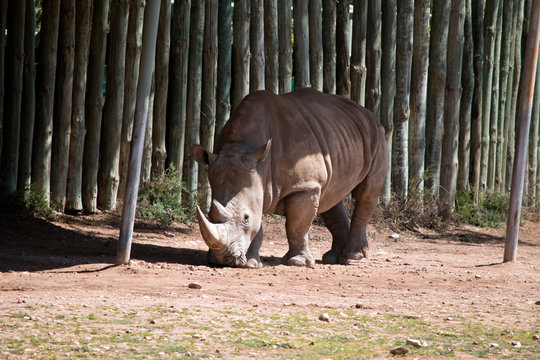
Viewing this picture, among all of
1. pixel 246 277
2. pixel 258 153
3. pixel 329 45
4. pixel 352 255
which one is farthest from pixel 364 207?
pixel 329 45

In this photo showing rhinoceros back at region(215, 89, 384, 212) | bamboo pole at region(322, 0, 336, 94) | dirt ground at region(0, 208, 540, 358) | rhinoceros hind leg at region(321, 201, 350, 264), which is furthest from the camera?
bamboo pole at region(322, 0, 336, 94)

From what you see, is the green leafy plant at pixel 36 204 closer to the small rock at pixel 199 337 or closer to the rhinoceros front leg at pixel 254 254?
the rhinoceros front leg at pixel 254 254

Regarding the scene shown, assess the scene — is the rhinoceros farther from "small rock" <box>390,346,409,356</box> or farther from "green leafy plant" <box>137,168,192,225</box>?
"small rock" <box>390,346,409,356</box>

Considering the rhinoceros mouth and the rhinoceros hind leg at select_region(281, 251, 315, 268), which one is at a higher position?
the rhinoceros mouth

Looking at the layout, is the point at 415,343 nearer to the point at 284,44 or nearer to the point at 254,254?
the point at 254,254

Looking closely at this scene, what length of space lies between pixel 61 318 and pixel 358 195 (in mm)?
4514

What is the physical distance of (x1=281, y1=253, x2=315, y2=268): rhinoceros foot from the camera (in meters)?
7.12

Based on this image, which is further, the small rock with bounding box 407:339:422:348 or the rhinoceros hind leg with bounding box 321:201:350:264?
the rhinoceros hind leg with bounding box 321:201:350:264

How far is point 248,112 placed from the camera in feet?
22.9

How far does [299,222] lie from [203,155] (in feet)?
3.63

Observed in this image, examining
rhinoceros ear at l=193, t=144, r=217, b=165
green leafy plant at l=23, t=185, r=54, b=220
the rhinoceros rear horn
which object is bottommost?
green leafy plant at l=23, t=185, r=54, b=220

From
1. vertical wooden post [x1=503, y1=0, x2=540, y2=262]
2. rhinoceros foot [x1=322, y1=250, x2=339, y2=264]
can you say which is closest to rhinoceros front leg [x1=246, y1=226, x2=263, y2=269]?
rhinoceros foot [x1=322, y1=250, x2=339, y2=264]

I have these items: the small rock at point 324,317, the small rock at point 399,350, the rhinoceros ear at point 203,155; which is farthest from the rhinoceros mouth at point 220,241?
the small rock at point 399,350

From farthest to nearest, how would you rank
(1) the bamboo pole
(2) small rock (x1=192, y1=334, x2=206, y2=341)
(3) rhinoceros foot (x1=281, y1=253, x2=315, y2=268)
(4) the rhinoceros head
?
(1) the bamboo pole < (3) rhinoceros foot (x1=281, y1=253, x2=315, y2=268) < (4) the rhinoceros head < (2) small rock (x1=192, y1=334, x2=206, y2=341)
